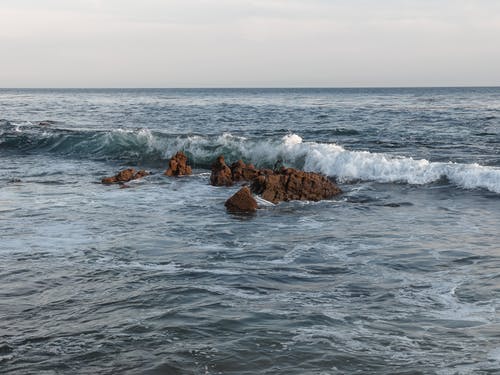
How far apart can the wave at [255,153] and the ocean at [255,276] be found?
0.11 m

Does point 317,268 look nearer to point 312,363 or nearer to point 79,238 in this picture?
point 312,363

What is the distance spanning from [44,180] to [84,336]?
1289 cm

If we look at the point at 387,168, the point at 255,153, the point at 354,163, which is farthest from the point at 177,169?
the point at 387,168

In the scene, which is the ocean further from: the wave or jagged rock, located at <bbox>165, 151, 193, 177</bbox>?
jagged rock, located at <bbox>165, 151, 193, 177</bbox>

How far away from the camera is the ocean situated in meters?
6.09

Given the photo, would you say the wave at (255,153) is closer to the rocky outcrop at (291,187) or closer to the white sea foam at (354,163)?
the white sea foam at (354,163)

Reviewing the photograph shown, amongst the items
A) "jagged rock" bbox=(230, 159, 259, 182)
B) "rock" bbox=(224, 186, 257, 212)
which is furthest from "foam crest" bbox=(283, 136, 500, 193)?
"rock" bbox=(224, 186, 257, 212)

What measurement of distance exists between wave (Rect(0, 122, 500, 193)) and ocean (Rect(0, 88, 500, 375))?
108mm

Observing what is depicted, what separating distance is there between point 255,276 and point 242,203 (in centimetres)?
481

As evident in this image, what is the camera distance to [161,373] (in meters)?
5.70

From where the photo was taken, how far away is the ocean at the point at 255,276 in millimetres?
6094

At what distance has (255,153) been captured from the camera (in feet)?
76.9

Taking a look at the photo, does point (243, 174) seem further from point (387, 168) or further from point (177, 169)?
point (387, 168)

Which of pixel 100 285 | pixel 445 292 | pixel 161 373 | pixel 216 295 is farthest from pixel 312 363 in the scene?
pixel 100 285
